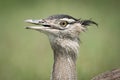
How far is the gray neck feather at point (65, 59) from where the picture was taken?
487cm

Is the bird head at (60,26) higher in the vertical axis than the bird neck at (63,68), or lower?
higher

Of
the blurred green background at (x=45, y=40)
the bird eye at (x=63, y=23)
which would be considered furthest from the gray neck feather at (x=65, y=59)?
the blurred green background at (x=45, y=40)

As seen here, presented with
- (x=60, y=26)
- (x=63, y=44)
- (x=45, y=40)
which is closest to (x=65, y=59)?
(x=63, y=44)

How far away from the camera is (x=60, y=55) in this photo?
193 inches

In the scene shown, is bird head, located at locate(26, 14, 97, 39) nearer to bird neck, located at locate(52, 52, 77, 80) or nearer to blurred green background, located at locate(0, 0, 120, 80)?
bird neck, located at locate(52, 52, 77, 80)

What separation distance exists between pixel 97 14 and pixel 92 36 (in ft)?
2.99

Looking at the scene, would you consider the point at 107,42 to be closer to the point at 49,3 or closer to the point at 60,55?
the point at 49,3

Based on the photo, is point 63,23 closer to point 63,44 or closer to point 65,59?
point 63,44

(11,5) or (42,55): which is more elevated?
(11,5)

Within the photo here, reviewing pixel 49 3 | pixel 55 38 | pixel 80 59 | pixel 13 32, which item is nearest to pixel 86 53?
pixel 80 59

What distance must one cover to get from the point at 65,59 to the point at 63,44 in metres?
0.12

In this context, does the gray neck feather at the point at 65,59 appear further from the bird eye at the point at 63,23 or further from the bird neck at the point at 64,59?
the bird eye at the point at 63,23

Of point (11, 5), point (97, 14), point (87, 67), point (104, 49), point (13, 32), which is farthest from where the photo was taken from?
point (11, 5)

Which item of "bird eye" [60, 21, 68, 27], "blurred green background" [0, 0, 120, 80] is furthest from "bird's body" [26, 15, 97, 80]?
"blurred green background" [0, 0, 120, 80]
